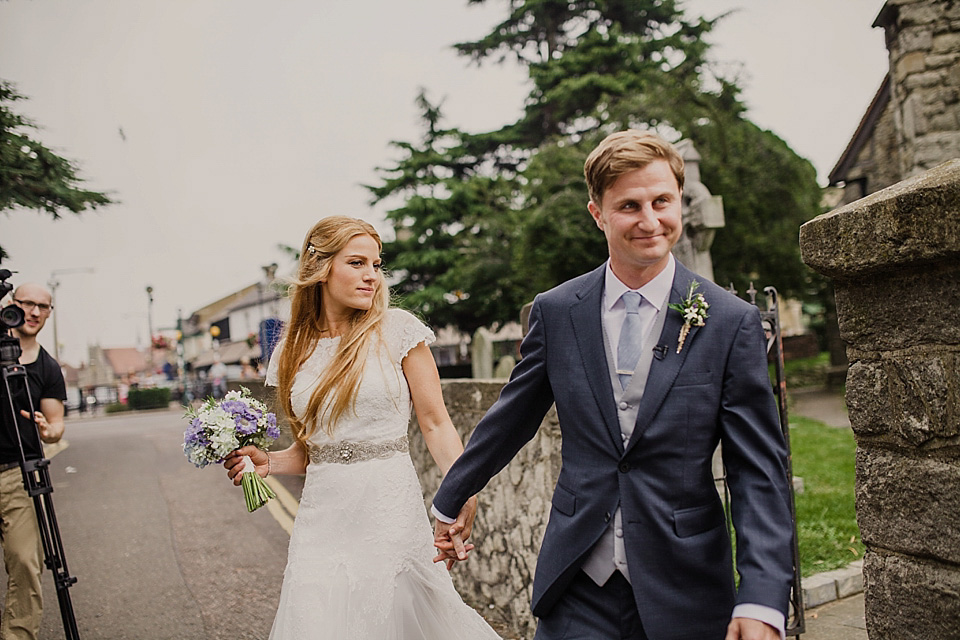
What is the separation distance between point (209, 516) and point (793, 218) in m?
14.1

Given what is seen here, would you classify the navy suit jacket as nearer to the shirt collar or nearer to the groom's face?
the shirt collar

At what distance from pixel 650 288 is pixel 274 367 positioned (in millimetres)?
2175

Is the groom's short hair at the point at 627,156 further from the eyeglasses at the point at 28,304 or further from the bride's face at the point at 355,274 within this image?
the eyeglasses at the point at 28,304

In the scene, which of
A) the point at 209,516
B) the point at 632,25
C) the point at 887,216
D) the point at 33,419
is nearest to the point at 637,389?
the point at 887,216

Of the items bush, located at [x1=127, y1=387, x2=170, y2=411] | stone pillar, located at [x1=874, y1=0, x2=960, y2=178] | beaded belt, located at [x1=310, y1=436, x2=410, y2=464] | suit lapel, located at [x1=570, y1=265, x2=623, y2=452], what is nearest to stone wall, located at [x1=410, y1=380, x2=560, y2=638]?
beaded belt, located at [x1=310, y1=436, x2=410, y2=464]

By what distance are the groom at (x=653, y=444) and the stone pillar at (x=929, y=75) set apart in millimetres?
10188

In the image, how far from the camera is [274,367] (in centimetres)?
386

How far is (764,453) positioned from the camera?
6.74 ft

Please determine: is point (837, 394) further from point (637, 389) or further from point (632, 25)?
point (637, 389)

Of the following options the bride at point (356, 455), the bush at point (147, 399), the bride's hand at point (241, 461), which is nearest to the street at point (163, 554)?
the bride's hand at point (241, 461)

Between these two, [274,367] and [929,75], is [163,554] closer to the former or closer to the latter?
[274,367]

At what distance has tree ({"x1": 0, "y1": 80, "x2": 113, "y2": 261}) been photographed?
7.83 m

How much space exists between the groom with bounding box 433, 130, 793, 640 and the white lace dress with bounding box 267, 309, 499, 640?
0.93m

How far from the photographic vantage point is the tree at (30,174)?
783cm
